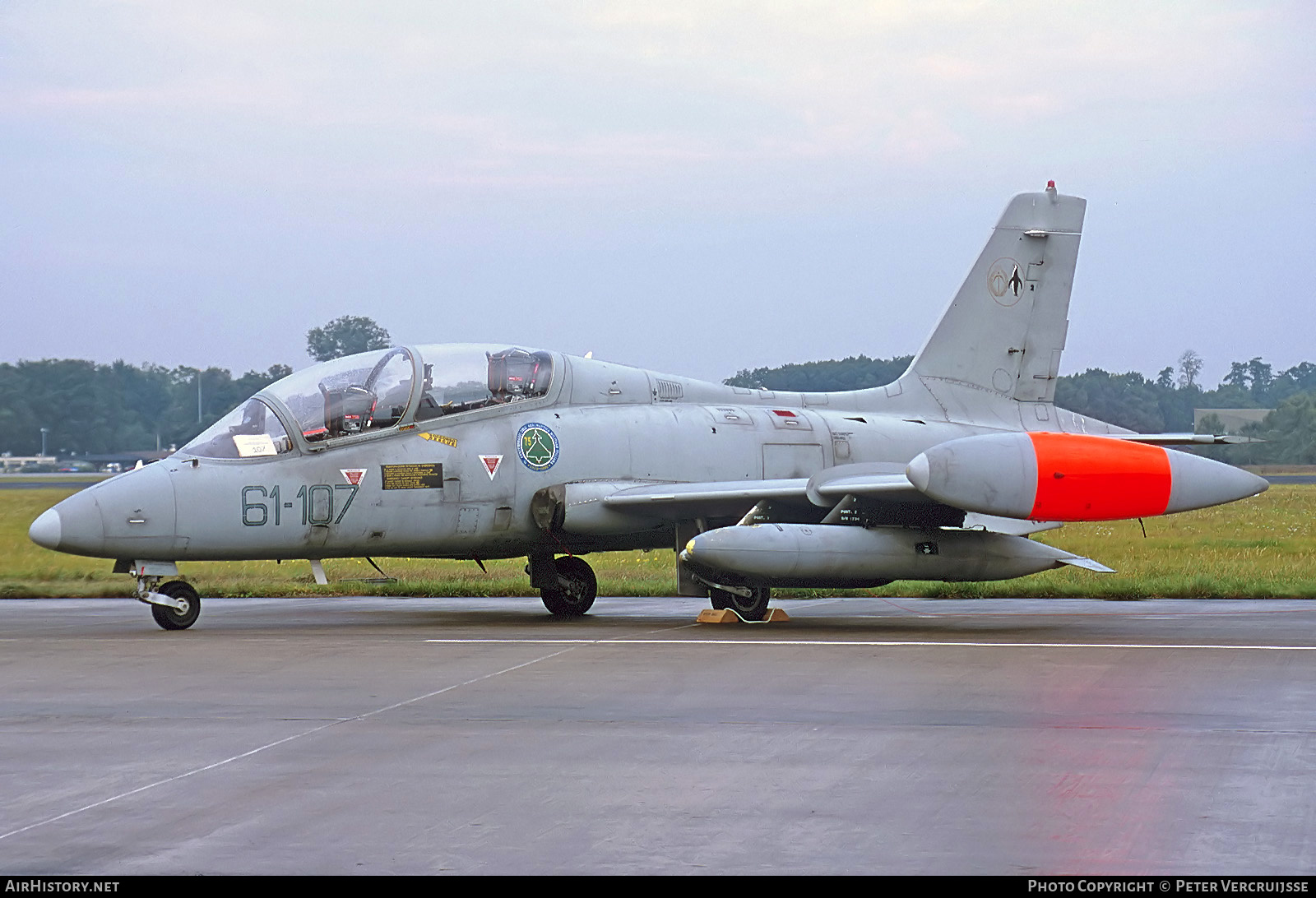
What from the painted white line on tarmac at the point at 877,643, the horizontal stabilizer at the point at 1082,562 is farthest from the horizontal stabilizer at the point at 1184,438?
the painted white line on tarmac at the point at 877,643

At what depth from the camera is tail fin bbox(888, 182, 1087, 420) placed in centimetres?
1764

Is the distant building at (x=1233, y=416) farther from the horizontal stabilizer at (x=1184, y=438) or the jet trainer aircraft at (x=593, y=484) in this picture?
the jet trainer aircraft at (x=593, y=484)

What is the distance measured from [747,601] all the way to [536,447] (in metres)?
2.70

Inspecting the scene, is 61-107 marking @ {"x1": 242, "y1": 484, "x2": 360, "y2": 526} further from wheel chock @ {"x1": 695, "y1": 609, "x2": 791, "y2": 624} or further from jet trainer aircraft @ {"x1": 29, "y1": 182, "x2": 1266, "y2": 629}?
wheel chock @ {"x1": 695, "y1": 609, "x2": 791, "y2": 624}

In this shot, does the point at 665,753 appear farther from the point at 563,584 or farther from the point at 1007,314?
the point at 1007,314

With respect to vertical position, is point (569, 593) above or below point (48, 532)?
below

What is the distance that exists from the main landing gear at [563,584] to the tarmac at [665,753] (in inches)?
118

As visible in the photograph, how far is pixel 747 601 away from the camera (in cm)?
1465

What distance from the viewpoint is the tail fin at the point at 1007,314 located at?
17.6 metres

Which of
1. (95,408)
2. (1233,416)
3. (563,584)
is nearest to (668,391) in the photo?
(563,584)

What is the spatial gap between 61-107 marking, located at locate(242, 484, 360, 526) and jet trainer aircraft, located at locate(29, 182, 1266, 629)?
18 mm

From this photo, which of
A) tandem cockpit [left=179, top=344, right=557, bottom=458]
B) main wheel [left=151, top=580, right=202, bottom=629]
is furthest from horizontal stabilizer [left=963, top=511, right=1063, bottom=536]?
main wheel [left=151, top=580, right=202, bottom=629]

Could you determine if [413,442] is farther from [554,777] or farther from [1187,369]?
[1187,369]
